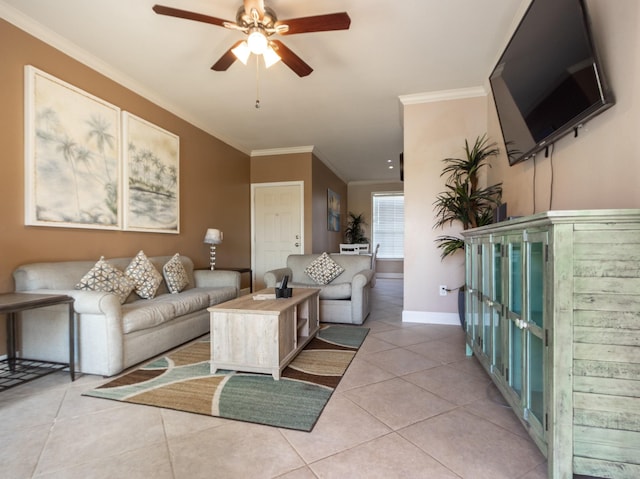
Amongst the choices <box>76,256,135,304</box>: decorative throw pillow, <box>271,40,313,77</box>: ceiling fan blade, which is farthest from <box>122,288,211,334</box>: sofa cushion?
<box>271,40,313,77</box>: ceiling fan blade

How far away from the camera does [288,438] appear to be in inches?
60.9

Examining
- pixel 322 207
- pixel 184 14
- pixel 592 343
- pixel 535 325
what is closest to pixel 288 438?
pixel 535 325

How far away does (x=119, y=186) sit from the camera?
3307mm

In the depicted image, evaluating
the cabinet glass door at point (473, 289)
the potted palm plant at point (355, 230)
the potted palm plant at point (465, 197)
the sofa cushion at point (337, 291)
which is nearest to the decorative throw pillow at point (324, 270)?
the sofa cushion at point (337, 291)

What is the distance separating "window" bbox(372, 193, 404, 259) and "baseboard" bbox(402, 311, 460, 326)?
5.30 m

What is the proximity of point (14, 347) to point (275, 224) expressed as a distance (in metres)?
4.09

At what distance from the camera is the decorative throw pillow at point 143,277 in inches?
119

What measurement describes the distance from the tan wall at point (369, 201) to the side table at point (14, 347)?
25.2ft

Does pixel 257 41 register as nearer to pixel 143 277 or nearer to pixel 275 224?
pixel 143 277

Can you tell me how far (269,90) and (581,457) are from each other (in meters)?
3.87

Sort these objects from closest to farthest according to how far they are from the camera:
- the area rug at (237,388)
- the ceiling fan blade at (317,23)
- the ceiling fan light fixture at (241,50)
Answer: the area rug at (237,388) → the ceiling fan blade at (317,23) → the ceiling fan light fixture at (241,50)

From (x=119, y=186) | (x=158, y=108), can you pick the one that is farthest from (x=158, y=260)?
(x=158, y=108)

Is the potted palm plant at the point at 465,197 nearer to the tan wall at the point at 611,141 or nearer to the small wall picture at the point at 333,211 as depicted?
the tan wall at the point at 611,141

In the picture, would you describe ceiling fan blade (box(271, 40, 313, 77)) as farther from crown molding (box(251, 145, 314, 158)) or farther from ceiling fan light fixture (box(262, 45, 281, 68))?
crown molding (box(251, 145, 314, 158))
